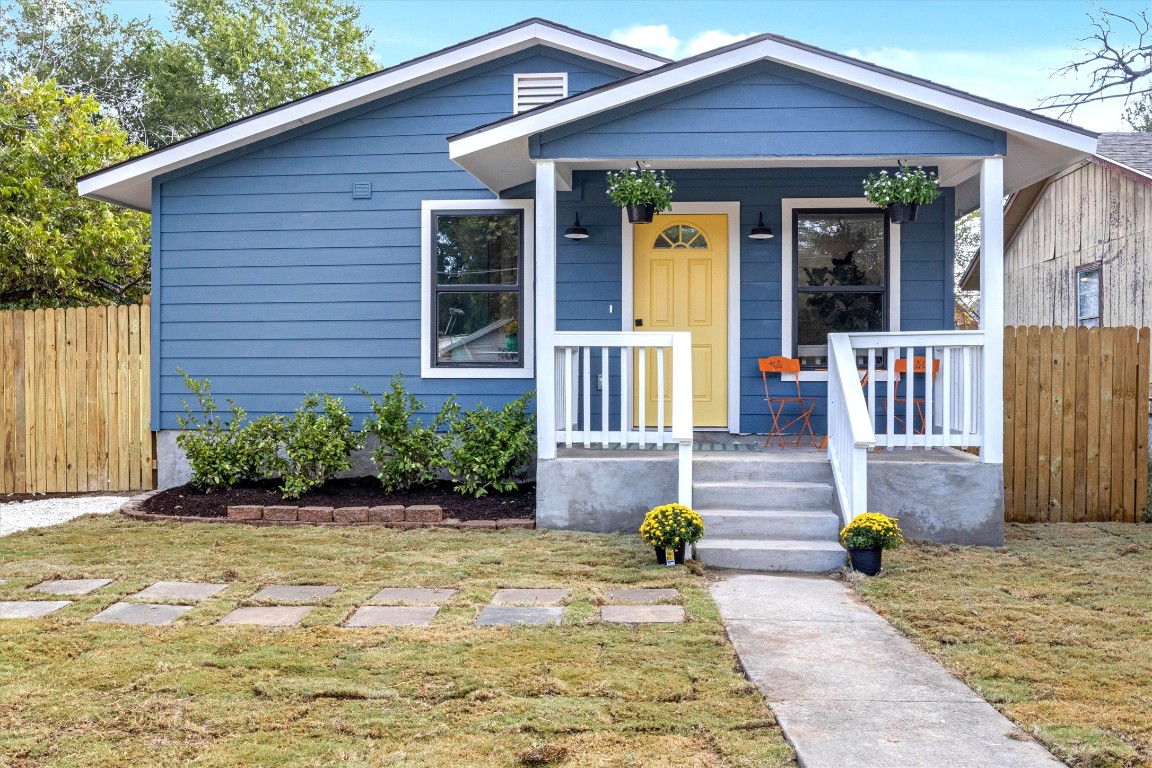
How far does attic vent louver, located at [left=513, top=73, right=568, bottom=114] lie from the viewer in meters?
8.80

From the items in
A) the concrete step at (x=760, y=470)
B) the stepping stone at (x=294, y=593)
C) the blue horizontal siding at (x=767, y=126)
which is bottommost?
the stepping stone at (x=294, y=593)

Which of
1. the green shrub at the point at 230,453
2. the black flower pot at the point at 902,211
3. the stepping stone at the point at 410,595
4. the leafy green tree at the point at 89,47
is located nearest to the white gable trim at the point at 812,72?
the black flower pot at the point at 902,211

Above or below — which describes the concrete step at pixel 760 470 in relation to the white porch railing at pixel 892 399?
below

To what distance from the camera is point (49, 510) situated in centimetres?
817

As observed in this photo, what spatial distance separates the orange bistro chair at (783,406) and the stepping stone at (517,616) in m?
3.75

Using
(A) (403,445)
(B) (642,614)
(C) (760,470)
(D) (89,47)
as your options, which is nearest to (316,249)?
(A) (403,445)

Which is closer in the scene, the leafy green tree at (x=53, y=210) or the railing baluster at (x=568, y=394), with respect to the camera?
the railing baluster at (x=568, y=394)

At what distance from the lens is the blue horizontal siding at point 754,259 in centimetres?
843

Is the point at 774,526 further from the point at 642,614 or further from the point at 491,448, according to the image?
the point at 491,448

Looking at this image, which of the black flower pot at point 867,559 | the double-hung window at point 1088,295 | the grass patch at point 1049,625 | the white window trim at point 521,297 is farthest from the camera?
the double-hung window at point 1088,295

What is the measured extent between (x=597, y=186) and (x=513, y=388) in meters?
1.90

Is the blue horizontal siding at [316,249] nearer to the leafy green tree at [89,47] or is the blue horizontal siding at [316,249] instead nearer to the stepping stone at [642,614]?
the stepping stone at [642,614]

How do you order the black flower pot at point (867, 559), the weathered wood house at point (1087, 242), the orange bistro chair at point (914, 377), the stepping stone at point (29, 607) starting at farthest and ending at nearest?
the weathered wood house at point (1087, 242)
the orange bistro chair at point (914, 377)
the black flower pot at point (867, 559)
the stepping stone at point (29, 607)

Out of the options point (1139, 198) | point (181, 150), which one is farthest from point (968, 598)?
point (1139, 198)
